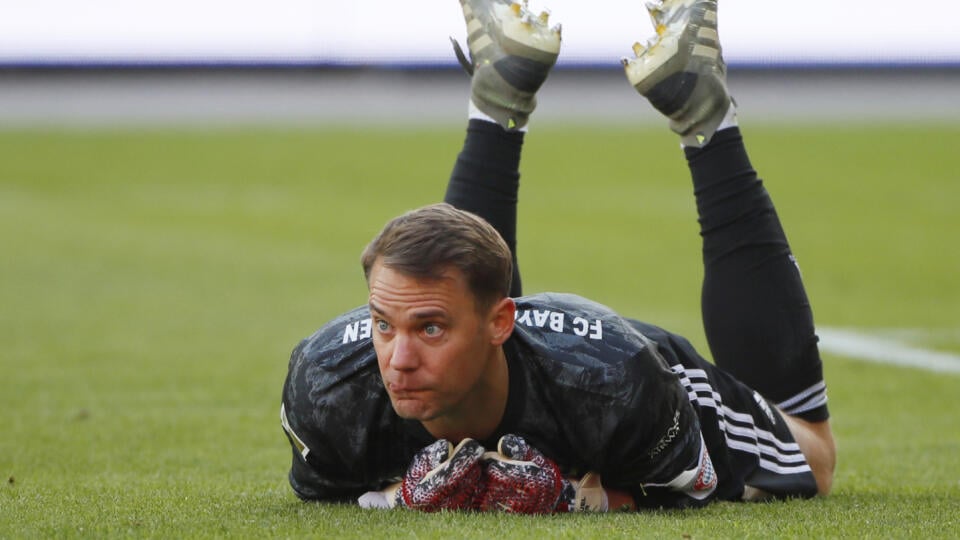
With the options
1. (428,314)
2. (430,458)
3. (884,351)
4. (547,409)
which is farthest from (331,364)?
(884,351)

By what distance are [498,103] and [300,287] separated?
8.44 metres

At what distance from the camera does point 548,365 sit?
344 cm

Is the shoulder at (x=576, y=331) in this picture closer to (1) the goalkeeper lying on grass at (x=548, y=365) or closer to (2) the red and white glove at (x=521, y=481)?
(1) the goalkeeper lying on grass at (x=548, y=365)

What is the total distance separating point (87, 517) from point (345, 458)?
0.65 m

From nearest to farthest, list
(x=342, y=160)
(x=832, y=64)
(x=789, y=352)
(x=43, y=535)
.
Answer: (x=43, y=535) < (x=789, y=352) < (x=342, y=160) < (x=832, y=64)

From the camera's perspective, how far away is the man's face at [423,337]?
3109 mm

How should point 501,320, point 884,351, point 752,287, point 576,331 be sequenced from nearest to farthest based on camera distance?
point 501,320
point 576,331
point 752,287
point 884,351

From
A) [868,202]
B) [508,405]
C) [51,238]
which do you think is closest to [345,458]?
[508,405]

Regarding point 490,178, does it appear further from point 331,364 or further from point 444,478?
point 444,478

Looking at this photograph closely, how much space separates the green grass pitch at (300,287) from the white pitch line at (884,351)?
0.24m

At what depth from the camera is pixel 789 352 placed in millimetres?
4359

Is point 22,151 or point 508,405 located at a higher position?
point 508,405

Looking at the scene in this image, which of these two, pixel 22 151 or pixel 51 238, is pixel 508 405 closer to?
pixel 51 238

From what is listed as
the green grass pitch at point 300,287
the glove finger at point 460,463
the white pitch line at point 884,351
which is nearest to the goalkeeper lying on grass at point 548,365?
the glove finger at point 460,463
